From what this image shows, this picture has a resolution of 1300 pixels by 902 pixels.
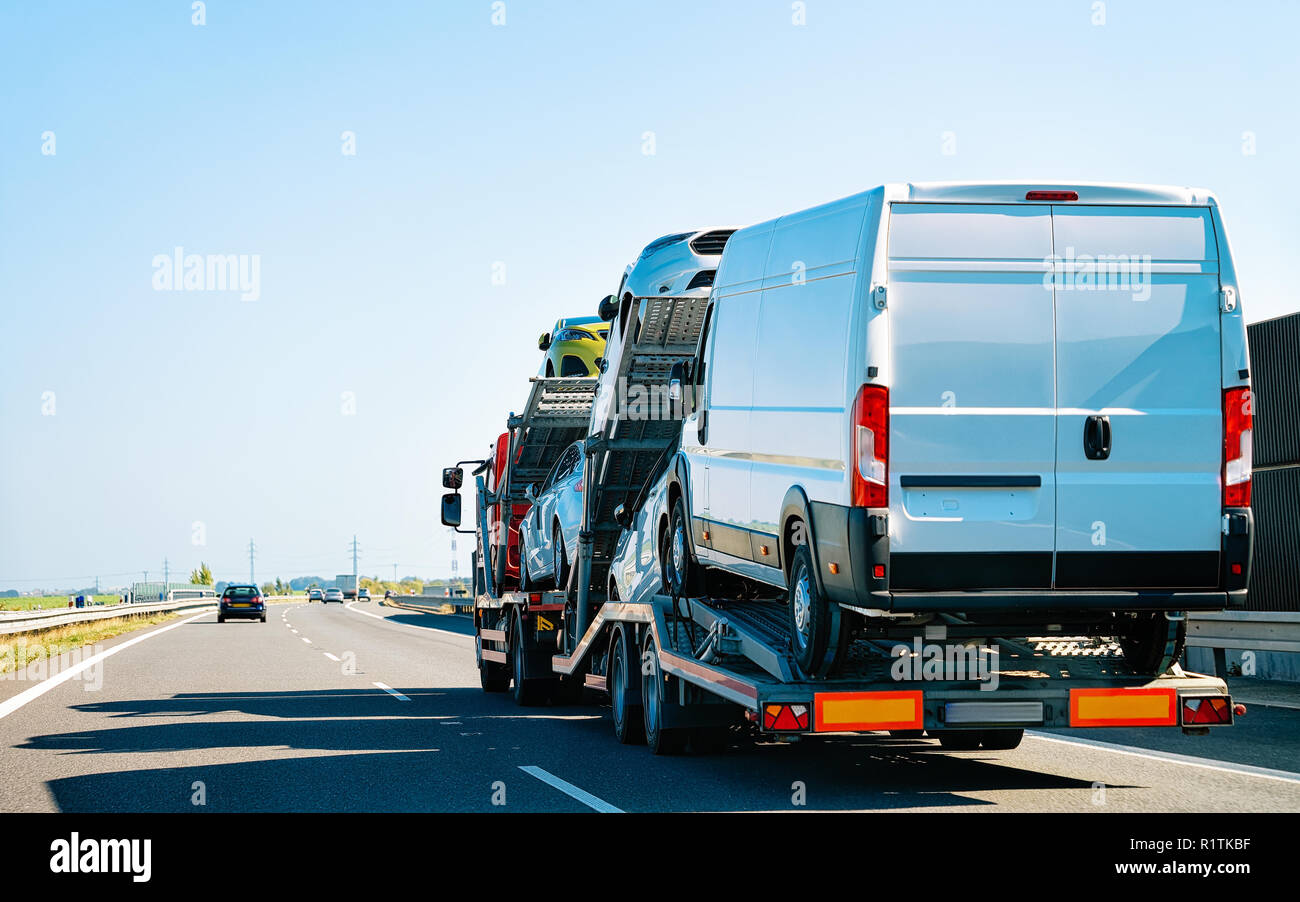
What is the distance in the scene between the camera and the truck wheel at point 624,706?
39.2ft

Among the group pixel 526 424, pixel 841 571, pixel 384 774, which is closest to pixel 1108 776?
pixel 841 571

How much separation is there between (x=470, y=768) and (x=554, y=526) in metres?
5.41

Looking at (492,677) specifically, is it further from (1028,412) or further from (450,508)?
(1028,412)

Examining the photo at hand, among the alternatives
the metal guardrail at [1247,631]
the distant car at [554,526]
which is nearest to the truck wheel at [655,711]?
the distant car at [554,526]

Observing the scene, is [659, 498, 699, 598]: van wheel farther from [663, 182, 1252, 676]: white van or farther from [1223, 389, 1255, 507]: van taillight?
[1223, 389, 1255, 507]: van taillight

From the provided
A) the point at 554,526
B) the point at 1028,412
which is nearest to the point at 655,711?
the point at 1028,412

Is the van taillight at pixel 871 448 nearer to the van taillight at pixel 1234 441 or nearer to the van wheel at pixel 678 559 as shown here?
the van taillight at pixel 1234 441

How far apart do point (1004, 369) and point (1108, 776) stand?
348cm

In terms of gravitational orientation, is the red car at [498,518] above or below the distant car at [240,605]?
above

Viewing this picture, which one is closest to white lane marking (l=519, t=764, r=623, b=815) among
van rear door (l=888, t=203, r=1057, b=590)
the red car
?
van rear door (l=888, t=203, r=1057, b=590)

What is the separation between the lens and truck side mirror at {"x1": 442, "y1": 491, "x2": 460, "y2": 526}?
20.4 meters

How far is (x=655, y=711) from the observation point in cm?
1120

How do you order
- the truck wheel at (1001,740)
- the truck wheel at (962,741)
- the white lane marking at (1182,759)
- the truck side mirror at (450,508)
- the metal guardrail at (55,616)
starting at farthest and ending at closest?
the metal guardrail at (55,616), the truck side mirror at (450,508), the truck wheel at (962,741), the truck wheel at (1001,740), the white lane marking at (1182,759)

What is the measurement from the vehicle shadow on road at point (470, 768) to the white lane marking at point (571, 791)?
8cm
